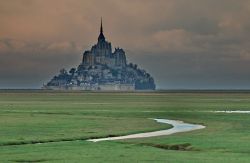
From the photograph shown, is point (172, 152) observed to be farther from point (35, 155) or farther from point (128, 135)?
point (128, 135)

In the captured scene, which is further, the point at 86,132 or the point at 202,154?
the point at 86,132

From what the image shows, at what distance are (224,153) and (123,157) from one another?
20.6ft

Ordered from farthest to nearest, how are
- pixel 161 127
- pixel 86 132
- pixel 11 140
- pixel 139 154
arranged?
pixel 161 127, pixel 86 132, pixel 11 140, pixel 139 154

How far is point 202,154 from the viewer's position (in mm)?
31844

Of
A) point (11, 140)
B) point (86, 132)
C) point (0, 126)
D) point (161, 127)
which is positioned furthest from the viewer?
point (161, 127)

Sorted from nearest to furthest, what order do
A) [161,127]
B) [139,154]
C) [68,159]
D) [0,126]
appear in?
[68,159] < [139,154] < [0,126] < [161,127]

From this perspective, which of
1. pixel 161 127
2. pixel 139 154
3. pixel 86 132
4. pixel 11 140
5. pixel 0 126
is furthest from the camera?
pixel 161 127

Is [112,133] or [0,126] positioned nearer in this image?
[112,133]

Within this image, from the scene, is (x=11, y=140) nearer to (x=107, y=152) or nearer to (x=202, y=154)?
(x=107, y=152)

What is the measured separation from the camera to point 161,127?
5769 cm

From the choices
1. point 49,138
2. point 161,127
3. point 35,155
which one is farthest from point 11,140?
point 161,127

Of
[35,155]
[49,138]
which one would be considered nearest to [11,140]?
[49,138]

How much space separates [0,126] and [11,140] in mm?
13449

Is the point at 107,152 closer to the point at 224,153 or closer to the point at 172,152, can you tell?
the point at 172,152
